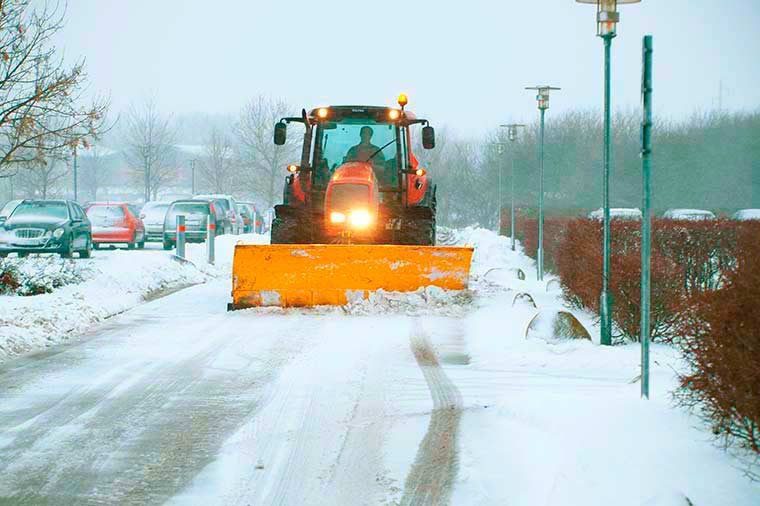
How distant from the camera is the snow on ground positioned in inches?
410

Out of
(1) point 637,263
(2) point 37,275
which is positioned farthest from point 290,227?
(1) point 637,263

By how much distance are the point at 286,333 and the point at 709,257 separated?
5529 mm

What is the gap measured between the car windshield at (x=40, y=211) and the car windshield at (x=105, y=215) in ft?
22.0

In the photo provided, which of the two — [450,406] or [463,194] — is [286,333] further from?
[463,194]

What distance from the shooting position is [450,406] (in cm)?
696

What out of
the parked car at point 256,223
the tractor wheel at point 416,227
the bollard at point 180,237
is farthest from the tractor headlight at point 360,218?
the parked car at point 256,223

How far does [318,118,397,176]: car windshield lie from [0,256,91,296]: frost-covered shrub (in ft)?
15.5

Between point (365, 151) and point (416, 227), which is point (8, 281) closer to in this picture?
→ point (365, 151)

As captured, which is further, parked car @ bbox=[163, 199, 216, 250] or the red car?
parked car @ bbox=[163, 199, 216, 250]

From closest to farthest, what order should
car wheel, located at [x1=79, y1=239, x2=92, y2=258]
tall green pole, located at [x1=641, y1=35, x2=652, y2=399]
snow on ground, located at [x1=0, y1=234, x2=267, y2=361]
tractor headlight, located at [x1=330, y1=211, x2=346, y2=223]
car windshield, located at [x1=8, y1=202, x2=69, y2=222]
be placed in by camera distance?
tall green pole, located at [x1=641, y1=35, x2=652, y2=399] → snow on ground, located at [x1=0, y1=234, x2=267, y2=361] → tractor headlight, located at [x1=330, y1=211, x2=346, y2=223] → car windshield, located at [x1=8, y1=202, x2=69, y2=222] → car wheel, located at [x1=79, y1=239, x2=92, y2=258]

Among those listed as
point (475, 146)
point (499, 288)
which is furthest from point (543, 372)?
point (475, 146)

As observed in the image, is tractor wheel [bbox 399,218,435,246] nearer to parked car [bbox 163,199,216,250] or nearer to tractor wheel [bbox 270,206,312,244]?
tractor wheel [bbox 270,206,312,244]

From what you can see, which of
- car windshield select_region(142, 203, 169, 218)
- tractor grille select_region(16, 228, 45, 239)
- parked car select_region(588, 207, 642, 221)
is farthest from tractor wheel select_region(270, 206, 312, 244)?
car windshield select_region(142, 203, 169, 218)

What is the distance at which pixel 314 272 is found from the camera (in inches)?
512
